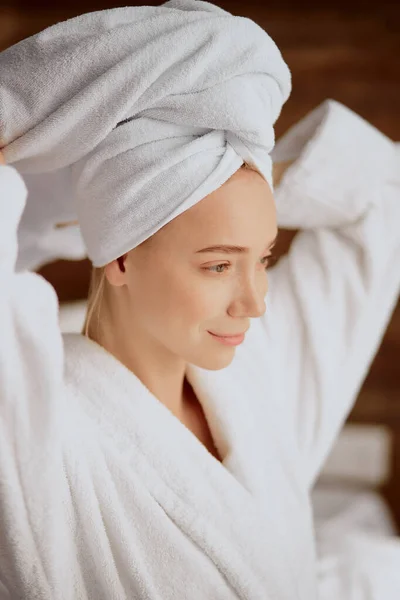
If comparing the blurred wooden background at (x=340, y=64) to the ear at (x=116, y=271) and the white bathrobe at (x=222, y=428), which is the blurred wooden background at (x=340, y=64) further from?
the ear at (x=116, y=271)

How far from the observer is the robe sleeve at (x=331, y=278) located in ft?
3.13

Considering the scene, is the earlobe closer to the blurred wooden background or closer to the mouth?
the mouth

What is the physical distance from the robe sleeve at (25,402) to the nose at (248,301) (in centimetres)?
22

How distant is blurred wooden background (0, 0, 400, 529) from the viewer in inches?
52.7

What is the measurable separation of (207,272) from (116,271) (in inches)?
4.1

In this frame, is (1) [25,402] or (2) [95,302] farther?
(2) [95,302]

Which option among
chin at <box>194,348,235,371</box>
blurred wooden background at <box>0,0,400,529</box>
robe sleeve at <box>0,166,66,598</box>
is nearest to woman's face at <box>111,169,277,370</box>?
chin at <box>194,348,235,371</box>

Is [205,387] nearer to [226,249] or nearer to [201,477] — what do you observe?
[201,477]

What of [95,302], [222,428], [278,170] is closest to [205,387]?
[222,428]

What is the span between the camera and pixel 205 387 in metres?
0.89

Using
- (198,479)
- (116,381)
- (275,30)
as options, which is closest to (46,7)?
(275,30)

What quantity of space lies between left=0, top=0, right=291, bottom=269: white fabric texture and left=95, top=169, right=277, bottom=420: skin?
22 millimetres

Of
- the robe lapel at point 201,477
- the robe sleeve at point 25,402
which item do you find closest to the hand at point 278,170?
the robe lapel at point 201,477

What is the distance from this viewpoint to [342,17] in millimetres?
1383
